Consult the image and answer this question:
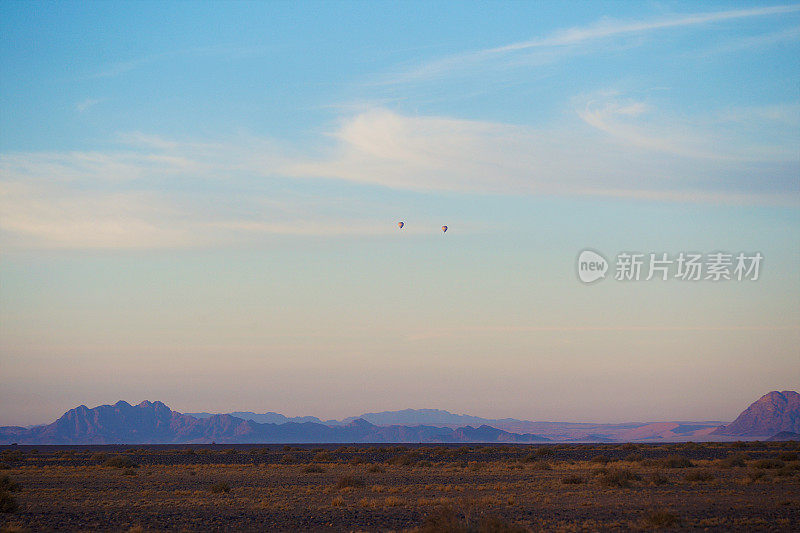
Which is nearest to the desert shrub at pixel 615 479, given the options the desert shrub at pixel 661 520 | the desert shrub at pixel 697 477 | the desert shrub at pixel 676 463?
the desert shrub at pixel 697 477

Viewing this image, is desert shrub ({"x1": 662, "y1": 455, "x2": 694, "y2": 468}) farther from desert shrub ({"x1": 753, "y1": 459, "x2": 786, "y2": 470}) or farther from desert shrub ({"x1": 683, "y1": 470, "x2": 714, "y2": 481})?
desert shrub ({"x1": 683, "y1": 470, "x2": 714, "y2": 481})

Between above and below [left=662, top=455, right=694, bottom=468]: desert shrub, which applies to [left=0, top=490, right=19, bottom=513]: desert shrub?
above

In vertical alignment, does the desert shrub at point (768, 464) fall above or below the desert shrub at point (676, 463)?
above

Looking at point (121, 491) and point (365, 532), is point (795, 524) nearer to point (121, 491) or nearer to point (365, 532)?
point (365, 532)

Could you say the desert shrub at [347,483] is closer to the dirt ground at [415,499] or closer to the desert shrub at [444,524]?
the dirt ground at [415,499]

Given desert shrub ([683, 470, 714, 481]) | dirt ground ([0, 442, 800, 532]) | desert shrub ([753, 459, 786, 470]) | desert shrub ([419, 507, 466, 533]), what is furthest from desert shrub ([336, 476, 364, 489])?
desert shrub ([753, 459, 786, 470])

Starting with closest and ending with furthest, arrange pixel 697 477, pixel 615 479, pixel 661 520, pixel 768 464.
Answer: pixel 661 520 < pixel 615 479 < pixel 697 477 < pixel 768 464

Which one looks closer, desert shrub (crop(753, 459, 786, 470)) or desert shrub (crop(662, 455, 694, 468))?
desert shrub (crop(753, 459, 786, 470))

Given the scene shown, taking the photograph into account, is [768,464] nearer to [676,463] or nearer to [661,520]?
Result: [676,463]

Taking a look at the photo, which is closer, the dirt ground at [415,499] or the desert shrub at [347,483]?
the dirt ground at [415,499]

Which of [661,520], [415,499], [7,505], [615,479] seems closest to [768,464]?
[615,479]

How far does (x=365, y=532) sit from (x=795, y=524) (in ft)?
44.7

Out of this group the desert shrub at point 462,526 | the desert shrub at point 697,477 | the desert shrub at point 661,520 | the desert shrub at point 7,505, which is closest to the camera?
the desert shrub at point 462,526

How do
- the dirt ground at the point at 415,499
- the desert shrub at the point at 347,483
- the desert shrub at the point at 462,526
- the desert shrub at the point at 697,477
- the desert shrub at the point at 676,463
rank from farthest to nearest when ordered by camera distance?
the desert shrub at the point at 676,463 < the desert shrub at the point at 697,477 < the desert shrub at the point at 347,483 < the dirt ground at the point at 415,499 < the desert shrub at the point at 462,526
